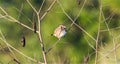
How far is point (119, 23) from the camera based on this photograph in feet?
22.3

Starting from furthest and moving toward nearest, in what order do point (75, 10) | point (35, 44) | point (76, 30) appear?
1. point (35, 44)
2. point (76, 30)
3. point (75, 10)

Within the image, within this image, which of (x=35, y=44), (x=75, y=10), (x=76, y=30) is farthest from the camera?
(x=35, y=44)

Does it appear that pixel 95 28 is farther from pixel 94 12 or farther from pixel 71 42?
pixel 71 42

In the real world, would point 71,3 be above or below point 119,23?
above

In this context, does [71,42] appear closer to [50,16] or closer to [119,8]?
[50,16]

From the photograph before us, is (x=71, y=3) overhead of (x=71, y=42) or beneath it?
overhead

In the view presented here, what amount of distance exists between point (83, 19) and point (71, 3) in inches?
11.3

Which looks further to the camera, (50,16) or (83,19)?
(50,16)

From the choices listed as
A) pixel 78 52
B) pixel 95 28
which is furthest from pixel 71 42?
pixel 95 28

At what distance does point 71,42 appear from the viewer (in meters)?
7.07

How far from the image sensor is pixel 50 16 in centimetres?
714

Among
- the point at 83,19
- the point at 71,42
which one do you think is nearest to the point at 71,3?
the point at 83,19

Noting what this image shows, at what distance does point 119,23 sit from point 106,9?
1.18ft

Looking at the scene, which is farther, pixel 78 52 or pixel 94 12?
pixel 78 52
